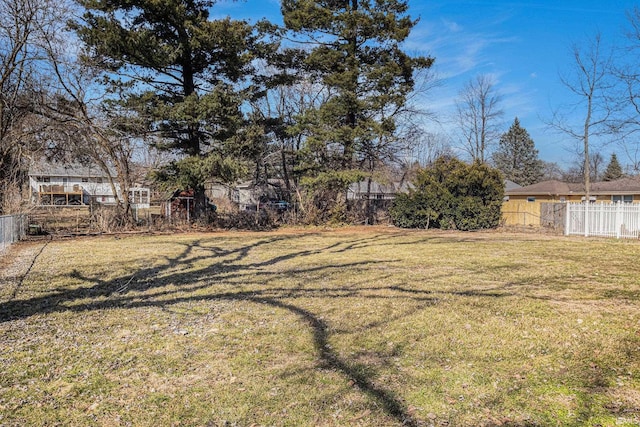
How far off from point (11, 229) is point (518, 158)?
58.2 meters

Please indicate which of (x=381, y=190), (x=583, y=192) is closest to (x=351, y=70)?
(x=381, y=190)

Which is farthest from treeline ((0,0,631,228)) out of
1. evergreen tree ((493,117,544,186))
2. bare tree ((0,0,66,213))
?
evergreen tree ((493,117,544,186))

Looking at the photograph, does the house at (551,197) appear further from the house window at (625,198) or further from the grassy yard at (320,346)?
the grassy yard at (320,346)

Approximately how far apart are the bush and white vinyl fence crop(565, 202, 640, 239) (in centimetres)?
357

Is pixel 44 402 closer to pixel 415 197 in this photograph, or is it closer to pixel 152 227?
pixel 152 227

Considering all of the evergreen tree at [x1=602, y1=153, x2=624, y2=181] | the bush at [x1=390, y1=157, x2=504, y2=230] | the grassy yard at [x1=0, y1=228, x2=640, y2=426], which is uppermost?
the evergreen tree at [x1=602, y1=153, x2=624, y2=181]

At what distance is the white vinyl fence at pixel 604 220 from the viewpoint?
14.7m

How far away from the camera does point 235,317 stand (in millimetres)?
5113

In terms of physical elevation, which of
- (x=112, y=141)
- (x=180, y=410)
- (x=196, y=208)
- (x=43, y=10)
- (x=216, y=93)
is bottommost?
(x=180, y=410)

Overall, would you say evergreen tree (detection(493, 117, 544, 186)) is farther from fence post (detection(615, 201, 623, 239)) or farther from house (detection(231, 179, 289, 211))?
fence post (detection(615, 201, 623, 239))

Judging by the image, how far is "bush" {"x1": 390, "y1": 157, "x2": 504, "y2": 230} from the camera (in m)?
19.1

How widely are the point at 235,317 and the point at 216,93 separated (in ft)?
44.2

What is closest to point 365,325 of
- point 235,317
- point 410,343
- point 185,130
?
point 410,343

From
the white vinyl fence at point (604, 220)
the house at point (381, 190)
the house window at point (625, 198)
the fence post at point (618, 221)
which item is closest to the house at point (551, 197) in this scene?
the house window at point (625, 198)
